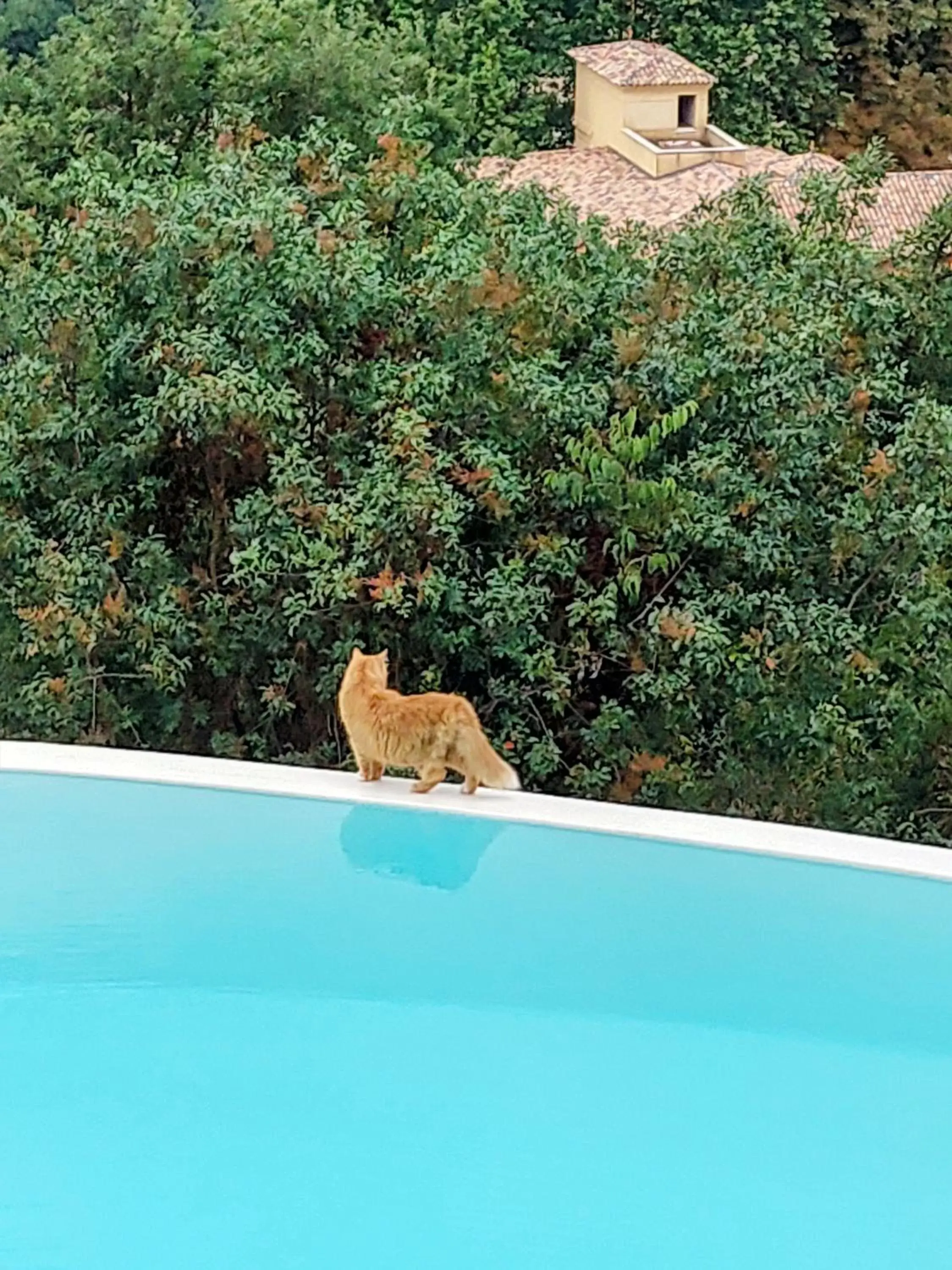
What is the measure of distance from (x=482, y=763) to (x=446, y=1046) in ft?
2.70

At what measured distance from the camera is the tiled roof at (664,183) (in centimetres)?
1238

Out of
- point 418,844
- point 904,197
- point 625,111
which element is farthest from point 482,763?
point 625,111

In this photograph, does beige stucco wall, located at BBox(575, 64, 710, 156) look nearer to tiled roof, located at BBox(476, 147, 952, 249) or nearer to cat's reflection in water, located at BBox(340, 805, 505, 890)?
tiled roof, located at BBox(476, 147, 952, 249)

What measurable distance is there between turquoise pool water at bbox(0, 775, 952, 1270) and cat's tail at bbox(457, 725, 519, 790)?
0.13m

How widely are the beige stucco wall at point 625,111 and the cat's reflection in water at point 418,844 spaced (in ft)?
38.3

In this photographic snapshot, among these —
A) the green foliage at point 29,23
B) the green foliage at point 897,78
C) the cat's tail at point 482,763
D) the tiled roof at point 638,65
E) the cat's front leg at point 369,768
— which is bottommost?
the green foliage at point 897,78

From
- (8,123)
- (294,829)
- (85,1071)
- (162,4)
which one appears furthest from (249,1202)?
(162,4)

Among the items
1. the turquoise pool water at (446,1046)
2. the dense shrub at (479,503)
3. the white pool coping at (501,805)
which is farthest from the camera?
the dense shrub at (479,503)

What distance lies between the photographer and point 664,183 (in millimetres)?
13492

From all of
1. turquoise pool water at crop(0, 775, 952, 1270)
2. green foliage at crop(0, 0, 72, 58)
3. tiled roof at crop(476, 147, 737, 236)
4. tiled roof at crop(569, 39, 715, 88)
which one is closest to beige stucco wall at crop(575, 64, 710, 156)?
tiled roof at crop(569, 39, 715, 88)

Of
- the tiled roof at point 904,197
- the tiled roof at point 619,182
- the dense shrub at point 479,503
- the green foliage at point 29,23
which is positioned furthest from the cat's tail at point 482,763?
the tiled roof at point 619,182

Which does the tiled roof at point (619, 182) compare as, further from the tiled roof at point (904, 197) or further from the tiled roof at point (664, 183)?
the tiled roof at point (904, 197)

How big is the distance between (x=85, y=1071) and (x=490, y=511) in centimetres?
211

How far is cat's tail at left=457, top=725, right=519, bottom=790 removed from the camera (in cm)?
346
